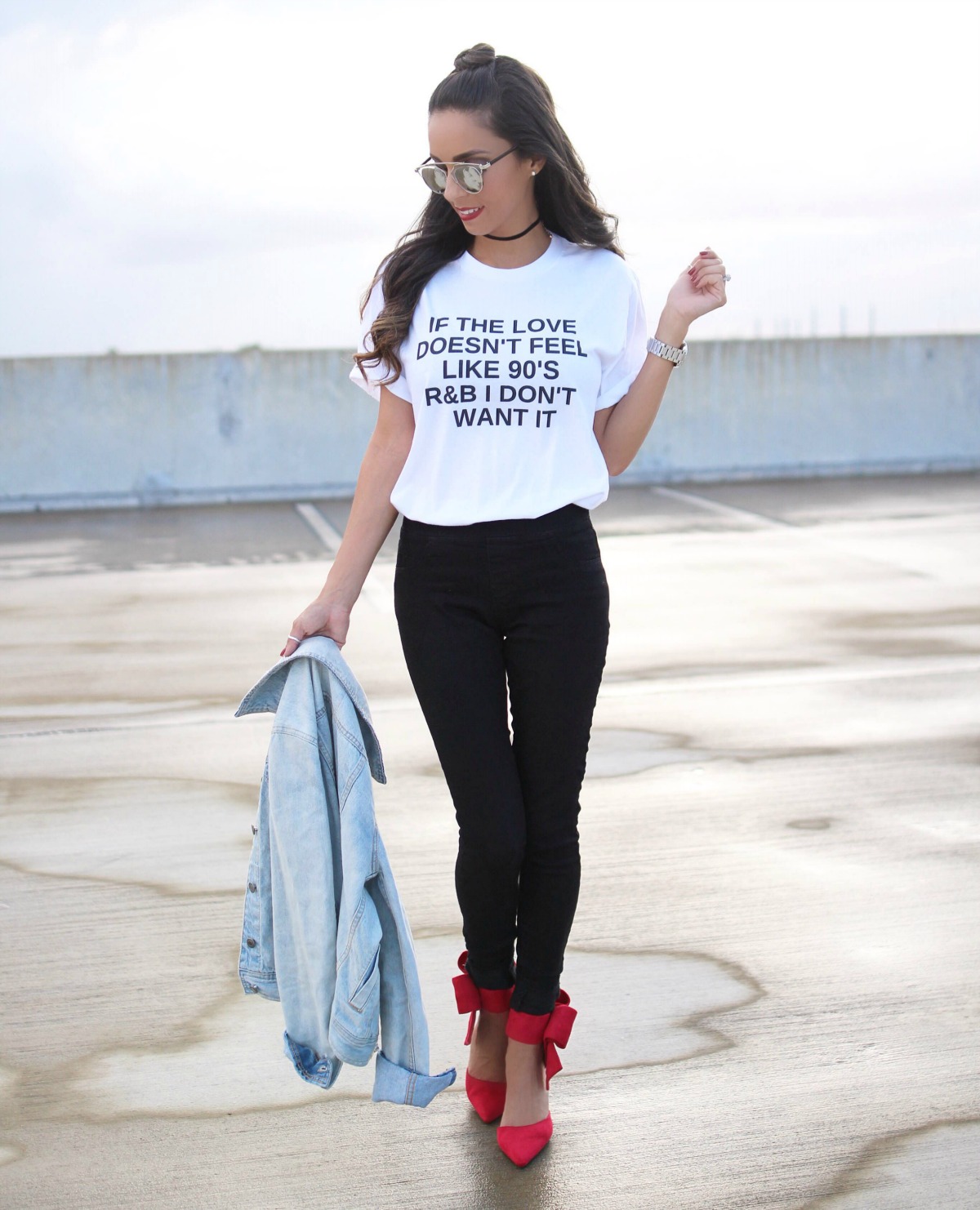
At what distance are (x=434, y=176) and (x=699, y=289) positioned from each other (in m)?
0.51

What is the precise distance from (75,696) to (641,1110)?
3634mm

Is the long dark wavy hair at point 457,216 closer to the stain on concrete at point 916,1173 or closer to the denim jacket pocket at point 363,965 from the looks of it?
the denim jacket pocket at point 363,965

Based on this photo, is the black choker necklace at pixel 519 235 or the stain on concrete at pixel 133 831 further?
the stain on concrete at pixel 133 831

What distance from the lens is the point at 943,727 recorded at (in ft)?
15.4

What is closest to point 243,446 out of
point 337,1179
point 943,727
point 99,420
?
point 99,420

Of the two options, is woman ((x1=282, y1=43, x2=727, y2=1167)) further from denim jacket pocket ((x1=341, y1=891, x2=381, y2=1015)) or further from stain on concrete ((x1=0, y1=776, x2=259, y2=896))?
stain on concrete ((x1=0, y1=776, x2=259, y2=896))

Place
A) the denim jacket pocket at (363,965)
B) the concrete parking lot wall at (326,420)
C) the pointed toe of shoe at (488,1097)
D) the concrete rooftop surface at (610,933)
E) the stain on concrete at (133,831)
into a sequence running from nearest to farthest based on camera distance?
1. the denim jacket pocket at (363,965)
2. the concrete rooftop surface at (610,933)
3. the pointed toe of shoe at (488,1097)
4. the stain on concrete at (133,831)
5. the concrete parking lot wall at (326,420)

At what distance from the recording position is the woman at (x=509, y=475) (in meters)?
2.21

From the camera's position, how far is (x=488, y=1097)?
2.43 m

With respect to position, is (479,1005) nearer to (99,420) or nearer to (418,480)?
(418,480)

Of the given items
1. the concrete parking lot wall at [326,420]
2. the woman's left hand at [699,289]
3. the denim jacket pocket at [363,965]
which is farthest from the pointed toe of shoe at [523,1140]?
the concrete parking lot wall at [326,420]

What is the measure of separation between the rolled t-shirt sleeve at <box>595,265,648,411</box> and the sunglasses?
13.1 inches

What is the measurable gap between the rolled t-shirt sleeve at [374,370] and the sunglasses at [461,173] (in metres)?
0.22

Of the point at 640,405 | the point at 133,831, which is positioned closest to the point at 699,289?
the point at 640,405
